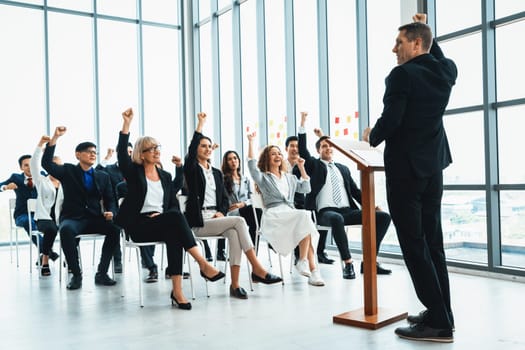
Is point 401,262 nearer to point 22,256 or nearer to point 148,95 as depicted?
point 22,256

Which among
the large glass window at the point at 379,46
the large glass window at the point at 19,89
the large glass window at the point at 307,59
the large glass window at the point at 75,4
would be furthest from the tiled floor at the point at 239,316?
the large glass window at the point at 75,4

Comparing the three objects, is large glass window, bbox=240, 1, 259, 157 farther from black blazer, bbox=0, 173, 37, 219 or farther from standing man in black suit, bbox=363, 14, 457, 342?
standing man in black suit, bbox=363, 14, 457, 342

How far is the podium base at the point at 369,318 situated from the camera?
9.45ft

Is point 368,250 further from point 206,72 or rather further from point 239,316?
point 206,72

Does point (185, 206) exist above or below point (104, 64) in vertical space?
below

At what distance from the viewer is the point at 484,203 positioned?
464 centimetres

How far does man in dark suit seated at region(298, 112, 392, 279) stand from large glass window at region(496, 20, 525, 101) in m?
1.46

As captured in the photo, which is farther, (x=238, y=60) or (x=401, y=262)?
(x=238, y=60)

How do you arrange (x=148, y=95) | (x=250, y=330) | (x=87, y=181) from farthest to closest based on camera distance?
(x=148, y=95)
(x=87, y=181)
(x=250, y=330)

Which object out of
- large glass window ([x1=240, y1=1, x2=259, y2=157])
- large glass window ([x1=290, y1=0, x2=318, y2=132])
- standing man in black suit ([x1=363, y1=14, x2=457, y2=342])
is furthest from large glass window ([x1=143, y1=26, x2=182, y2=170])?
standing man in black suit ([x1=363, y1=14, x2=457, y2=342])

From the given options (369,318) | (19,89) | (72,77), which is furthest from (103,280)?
(72,77)

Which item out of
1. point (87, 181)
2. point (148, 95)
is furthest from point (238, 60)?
point (87, 181)

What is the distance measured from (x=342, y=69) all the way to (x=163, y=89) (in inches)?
150

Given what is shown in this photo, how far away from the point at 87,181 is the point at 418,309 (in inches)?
115
